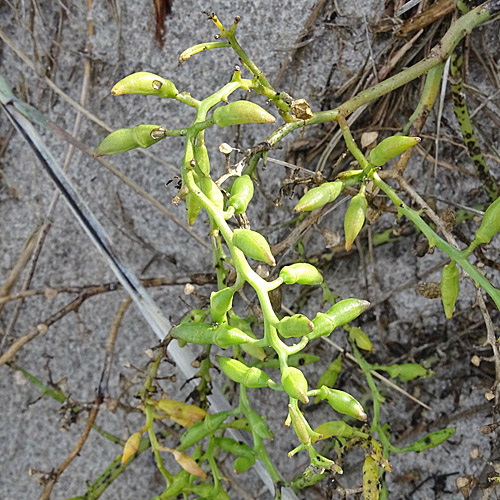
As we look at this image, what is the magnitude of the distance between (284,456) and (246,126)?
2.54ft

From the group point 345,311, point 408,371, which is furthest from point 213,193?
point 408,371

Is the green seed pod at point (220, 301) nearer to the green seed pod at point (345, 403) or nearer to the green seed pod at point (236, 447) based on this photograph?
the green seed pod at point (345, 403)

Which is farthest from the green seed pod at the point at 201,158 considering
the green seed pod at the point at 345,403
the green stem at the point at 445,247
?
the green seed pod at the point at 345,403

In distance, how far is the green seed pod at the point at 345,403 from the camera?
2.97 ft

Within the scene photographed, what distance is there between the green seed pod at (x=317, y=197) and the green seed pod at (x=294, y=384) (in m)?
0.23

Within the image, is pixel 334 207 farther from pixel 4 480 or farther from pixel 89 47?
pixel 4 480

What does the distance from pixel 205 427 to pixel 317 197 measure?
1.48 ft

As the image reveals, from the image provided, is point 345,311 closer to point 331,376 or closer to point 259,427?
point 259,427

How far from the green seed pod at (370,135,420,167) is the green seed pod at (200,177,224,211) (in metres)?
0.25

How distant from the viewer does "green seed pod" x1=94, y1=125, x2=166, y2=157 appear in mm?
945

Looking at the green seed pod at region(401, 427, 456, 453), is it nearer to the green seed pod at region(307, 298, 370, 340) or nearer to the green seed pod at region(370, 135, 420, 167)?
the green seed pod at region(307, 298, 370, 340)

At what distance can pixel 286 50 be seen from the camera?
4.78 feet

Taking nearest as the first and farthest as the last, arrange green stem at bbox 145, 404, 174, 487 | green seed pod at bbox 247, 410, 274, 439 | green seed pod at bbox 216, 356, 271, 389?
green seed pod at bbox 216, 356, 271, 389 < green seed pod at bbox 247, 410, 274, 439 < green stem at bbox 145, 404, 174, 487

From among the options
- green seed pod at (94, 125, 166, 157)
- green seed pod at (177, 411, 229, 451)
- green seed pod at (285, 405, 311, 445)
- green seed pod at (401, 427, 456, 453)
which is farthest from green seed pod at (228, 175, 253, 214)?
green seed pod at (401, 427, 456, 453)
